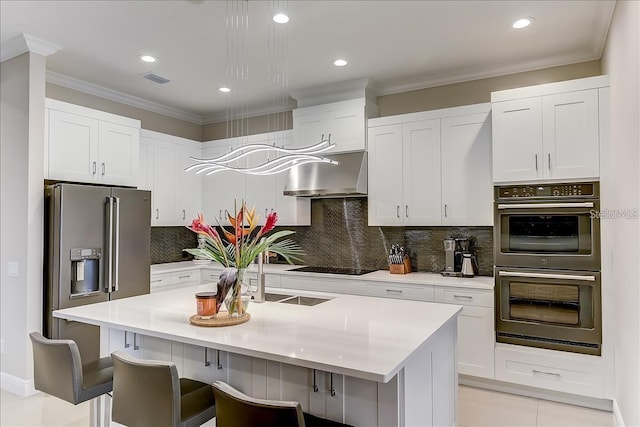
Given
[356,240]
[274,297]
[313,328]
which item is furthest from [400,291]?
[313,328]

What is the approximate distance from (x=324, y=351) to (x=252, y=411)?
1.20 feet

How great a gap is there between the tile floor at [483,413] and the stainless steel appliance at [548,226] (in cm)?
108

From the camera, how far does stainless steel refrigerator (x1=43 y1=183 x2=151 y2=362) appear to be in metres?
3.48

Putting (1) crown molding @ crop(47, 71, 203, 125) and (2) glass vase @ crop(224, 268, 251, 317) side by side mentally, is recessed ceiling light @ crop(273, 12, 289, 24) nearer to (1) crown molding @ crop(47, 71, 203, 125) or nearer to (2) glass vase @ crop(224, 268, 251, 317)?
(2) glass vase @ crop(224, 268, 251, 317)

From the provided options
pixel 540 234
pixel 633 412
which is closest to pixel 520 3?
pixel 540 234

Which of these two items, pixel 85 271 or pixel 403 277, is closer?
pixel 85 271

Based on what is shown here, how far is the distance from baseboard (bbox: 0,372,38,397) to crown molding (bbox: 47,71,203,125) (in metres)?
2.77

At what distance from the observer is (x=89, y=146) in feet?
13.1

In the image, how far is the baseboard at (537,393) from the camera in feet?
10.3

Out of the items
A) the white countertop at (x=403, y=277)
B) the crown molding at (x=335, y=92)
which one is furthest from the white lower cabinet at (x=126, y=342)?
the crown molding at (x=335, y=92)

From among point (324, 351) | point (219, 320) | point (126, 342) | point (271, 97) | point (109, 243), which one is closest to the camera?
point (324, 351)

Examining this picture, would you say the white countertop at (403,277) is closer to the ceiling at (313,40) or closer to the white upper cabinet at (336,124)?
the white upper cabinet at (336,124)

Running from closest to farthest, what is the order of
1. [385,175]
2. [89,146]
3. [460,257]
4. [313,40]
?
[313,40]
[89,146]
[460,257]
[385,175]

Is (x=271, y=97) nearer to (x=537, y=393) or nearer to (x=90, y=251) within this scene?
(x=90, y=251)
